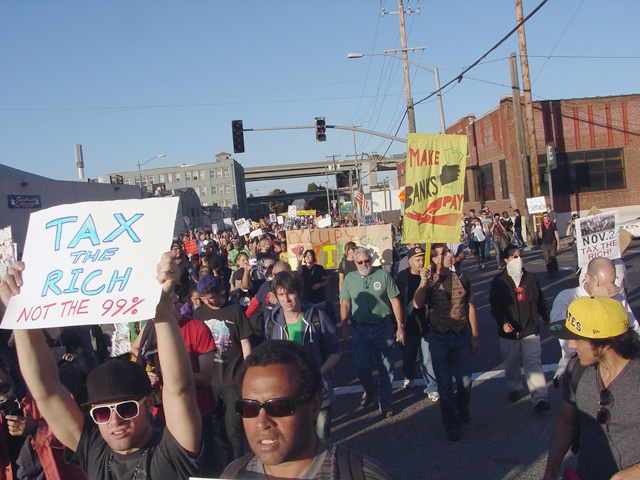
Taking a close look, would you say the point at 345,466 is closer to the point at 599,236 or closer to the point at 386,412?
the point at 386,412

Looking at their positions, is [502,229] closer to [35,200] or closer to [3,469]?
[3,469]

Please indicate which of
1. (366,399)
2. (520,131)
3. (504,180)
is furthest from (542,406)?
(504,180)

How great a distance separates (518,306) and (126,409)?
15.4 feet

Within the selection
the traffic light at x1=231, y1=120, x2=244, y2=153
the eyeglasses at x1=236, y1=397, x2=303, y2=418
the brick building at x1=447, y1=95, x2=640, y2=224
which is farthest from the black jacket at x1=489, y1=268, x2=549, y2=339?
the brick building at x1=447, y1=95, x2=640, y2=224

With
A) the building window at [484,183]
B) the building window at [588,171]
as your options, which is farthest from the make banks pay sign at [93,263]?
the building window at [484,183]

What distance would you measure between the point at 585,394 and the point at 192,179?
115 metres

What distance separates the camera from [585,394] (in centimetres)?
296

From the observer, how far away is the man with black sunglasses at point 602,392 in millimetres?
2797

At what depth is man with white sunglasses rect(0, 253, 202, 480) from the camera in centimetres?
240

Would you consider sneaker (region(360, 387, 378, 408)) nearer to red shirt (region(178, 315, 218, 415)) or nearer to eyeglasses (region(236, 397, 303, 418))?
red shirt (region(178, 315, 218, 415))

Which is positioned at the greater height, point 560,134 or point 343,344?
point 560,134

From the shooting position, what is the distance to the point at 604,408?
2.85 meters

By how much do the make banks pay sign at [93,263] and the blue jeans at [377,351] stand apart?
4423mm

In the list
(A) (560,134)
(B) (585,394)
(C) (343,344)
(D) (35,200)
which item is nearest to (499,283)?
(B) (585,394)
